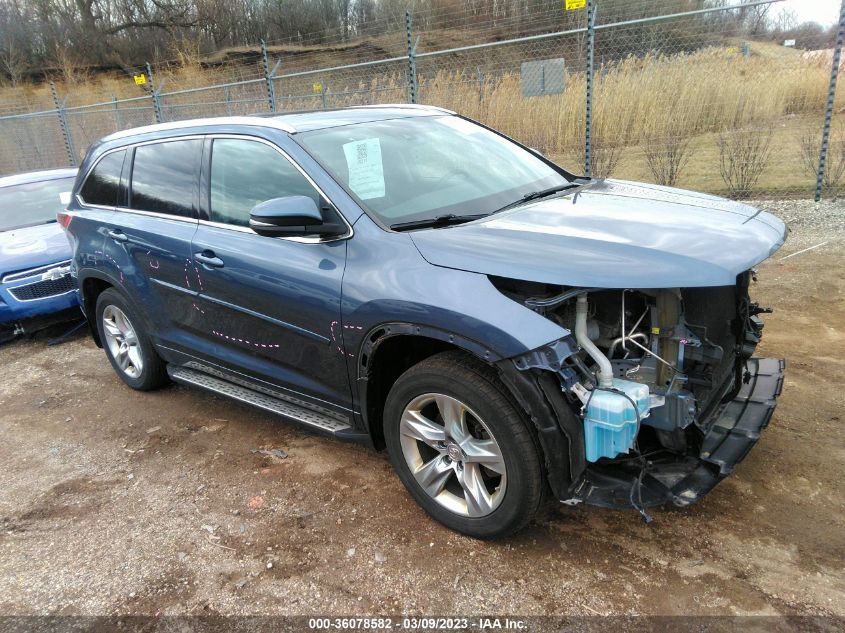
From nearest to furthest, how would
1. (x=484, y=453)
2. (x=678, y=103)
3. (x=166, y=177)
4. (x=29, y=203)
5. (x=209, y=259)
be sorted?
(x=484, y=453), (x=209, y=259), (x=166, y=177), (x=29, y=203), (x=678, y=103)

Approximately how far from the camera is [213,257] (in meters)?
3.39

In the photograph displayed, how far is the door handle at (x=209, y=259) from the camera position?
3.36 metres

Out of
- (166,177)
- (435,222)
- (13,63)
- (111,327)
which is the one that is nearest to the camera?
(435,222)

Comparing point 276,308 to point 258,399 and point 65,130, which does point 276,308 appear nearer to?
point 258,399

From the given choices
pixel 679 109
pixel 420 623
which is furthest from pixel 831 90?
pixel 420 623

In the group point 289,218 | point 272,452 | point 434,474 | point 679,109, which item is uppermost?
point 289,218

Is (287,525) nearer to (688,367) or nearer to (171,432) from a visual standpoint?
(171,432)

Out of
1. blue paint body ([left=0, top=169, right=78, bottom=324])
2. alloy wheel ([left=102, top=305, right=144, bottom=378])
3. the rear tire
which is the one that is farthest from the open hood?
blue paint body ([left=0, top=169, right=78, bottom=324])

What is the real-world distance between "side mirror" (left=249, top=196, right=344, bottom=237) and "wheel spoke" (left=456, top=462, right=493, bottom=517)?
1.24 metres

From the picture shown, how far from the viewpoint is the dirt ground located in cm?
243

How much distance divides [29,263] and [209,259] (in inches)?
144

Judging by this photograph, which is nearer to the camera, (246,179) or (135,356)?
(246,179)

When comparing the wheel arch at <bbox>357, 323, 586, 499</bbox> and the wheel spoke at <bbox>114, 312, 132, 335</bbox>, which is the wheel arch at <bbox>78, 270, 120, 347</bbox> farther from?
the wheel arch at <bbox>357, 323, 586, 499</bbox>

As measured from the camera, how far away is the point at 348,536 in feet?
9.44
